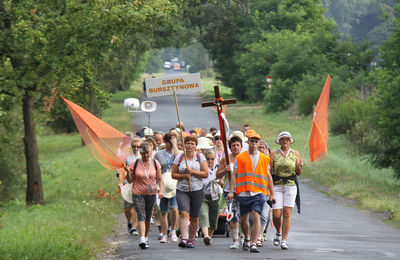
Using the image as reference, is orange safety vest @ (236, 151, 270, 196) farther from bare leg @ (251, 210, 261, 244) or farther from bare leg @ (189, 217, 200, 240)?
bare leg @ (189, 217, 200, 240)

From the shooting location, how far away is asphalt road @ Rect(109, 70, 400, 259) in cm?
1108

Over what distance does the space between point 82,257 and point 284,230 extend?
9.83 ft

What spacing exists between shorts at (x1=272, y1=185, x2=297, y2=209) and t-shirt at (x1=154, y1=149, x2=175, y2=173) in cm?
215

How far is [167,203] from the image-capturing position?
13148 millimetres

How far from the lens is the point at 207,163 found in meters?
12.3

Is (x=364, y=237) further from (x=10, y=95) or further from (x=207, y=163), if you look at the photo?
(x=10, y=95)

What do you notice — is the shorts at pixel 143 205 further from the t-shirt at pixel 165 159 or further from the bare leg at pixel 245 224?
the bare leg at pixel 245 224

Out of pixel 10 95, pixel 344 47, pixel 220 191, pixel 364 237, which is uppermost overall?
pixel 344 47

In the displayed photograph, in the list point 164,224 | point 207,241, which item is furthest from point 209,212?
point 164,224

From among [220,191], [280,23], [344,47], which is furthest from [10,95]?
[280,23]

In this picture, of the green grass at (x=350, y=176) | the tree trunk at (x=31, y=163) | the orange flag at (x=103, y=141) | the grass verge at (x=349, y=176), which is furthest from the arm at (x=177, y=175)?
the tree trunk at (x=31, y=163)

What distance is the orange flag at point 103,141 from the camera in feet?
43.1

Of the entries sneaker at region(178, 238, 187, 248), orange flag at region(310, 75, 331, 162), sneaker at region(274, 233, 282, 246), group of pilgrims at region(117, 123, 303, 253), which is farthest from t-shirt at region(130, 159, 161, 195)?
orange flag at region(310, 75, 331, 162)

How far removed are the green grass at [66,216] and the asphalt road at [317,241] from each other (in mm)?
564
